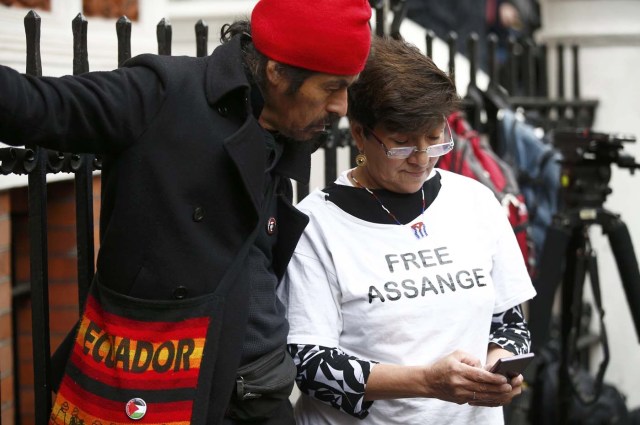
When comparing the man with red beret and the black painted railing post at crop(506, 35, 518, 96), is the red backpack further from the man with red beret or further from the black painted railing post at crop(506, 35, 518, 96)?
the man with red beret

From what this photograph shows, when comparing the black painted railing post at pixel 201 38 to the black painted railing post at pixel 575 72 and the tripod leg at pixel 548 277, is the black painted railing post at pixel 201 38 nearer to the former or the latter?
the tripod leg at pixel 548 277

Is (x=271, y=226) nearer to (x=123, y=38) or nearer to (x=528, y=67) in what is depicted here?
(x=123, y=38)

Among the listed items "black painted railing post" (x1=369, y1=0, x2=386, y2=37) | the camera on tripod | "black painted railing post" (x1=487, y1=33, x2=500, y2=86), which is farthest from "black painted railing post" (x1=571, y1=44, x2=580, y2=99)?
"black painted railing post" (x1=369, y1=0, x2=386, y2=37)

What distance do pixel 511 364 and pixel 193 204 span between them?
33.7 inches

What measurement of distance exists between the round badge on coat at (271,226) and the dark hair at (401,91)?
42cm

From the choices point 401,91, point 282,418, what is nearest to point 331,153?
point 401,91

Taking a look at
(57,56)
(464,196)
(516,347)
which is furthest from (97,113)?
(57,56)

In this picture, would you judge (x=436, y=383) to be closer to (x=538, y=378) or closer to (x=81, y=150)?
(x=81, y=150)

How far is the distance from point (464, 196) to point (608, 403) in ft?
8.91

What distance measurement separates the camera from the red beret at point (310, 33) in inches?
92.9

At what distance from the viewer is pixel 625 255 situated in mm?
4535

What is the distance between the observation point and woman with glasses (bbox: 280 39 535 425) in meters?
2.70

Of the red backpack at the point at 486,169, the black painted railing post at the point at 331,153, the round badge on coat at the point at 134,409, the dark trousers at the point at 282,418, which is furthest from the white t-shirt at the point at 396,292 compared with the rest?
the red backpack at the point at 486,169

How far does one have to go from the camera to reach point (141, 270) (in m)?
2.35
